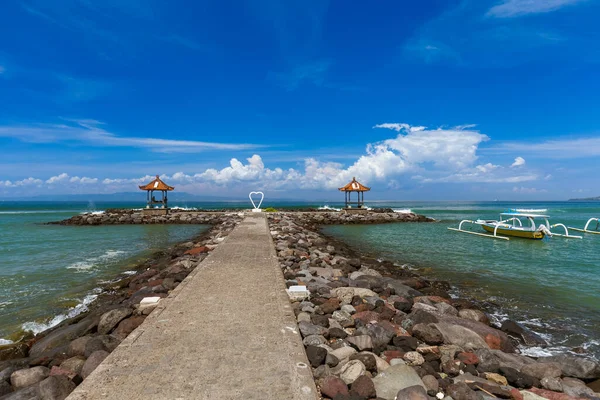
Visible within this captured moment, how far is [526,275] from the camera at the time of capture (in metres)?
10.2

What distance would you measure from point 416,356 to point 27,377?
410 centimetres

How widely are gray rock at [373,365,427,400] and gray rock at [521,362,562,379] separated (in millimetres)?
1448

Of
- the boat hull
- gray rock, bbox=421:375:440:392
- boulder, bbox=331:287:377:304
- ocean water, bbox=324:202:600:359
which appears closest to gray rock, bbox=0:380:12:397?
gray rock, bbox=421:375:440:392

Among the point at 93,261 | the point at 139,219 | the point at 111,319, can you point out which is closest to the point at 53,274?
the point at 93,261

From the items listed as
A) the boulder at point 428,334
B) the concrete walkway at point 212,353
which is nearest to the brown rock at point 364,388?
the concrete walkway at point 212,353

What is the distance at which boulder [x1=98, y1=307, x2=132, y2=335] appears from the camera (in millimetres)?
4805

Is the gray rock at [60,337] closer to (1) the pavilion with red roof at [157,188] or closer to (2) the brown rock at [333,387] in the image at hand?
(2) the brown rock at [333,387]

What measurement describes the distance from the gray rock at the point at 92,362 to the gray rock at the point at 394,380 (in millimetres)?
2813

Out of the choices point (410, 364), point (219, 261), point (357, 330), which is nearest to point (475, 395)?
point (410, 364)

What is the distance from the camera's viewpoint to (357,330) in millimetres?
4527

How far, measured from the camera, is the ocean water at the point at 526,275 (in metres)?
6.27

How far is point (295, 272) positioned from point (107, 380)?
517cm

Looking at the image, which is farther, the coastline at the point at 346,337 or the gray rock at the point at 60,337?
the gray rock at the point at 60,337

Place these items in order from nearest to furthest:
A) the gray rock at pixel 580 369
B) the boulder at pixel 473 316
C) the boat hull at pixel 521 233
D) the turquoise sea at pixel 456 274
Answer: the gray rock at pixel 580 369, the boulder at pixel 473 316, the turquoise sea at pixel 456 274, the boat hull at pixel 521 233
